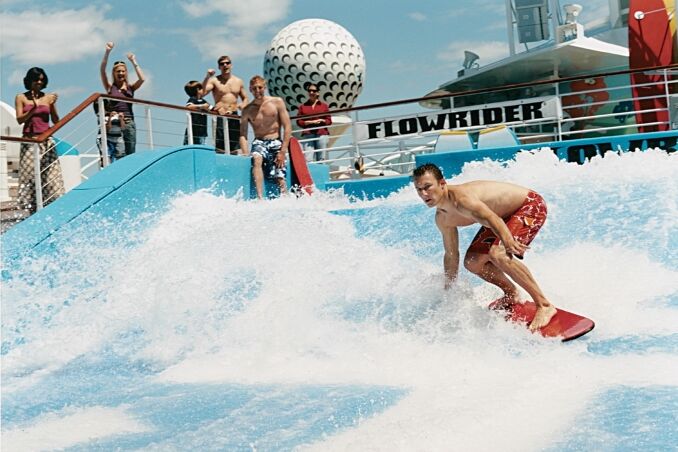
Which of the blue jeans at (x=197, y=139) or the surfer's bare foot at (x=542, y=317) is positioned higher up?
the blue jeans at (x=197, y=139)

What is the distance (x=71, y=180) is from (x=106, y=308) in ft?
19.0

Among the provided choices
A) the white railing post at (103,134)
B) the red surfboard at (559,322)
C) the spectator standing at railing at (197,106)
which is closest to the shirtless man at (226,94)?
the spectator standing at railing at (197,106)

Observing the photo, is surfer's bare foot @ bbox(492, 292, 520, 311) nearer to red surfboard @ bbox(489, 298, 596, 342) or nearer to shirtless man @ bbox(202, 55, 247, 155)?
red surfboard @ bbox(489, 298, 596, 342)

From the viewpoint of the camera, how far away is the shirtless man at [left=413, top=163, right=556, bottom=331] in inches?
178

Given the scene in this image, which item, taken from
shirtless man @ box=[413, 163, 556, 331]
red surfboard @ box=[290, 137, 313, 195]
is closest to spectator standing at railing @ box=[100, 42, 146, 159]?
red surfboard @ box=[290, 137, 313, 195]

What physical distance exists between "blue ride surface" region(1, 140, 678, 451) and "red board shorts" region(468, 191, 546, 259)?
1.24ft

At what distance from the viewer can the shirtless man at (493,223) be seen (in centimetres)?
453

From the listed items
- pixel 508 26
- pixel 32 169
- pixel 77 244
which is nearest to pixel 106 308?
pixel 77 244

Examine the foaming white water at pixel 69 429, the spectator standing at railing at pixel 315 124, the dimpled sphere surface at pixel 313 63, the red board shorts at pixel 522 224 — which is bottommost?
the foaming white water at pixel 69 429

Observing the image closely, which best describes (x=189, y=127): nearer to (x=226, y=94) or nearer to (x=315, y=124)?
(x=226, y=94)

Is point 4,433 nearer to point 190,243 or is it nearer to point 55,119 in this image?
point 190,243

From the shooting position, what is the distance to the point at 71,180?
439 inches

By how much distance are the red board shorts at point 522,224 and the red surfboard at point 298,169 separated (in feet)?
20.4

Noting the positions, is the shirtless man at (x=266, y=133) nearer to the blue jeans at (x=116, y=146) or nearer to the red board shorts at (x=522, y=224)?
the blue jeans at (x=116, y=146)
